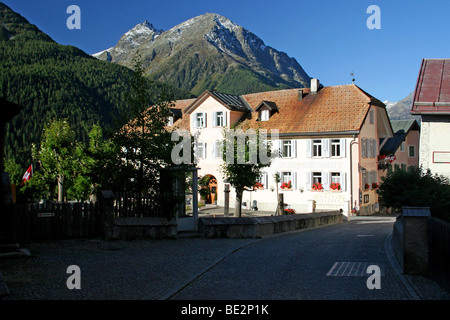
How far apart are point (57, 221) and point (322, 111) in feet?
95.5

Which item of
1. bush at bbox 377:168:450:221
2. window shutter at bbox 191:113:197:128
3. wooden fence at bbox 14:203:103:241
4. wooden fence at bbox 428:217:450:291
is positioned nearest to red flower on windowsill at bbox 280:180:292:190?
window shutter at bbox 191:113:197:128

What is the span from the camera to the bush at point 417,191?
582 inches

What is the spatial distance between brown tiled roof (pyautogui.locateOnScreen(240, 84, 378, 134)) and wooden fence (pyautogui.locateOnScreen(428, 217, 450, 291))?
28584mm

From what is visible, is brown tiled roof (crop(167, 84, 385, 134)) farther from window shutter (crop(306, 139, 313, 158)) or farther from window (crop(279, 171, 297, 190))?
window (crop(279, 171, 297, 190))

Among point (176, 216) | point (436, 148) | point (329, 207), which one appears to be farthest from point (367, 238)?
point (329, 207)

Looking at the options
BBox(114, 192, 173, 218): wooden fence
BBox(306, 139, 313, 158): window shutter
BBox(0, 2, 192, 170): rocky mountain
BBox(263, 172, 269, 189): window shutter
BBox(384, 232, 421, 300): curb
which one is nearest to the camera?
BBox(384, 232, 421, 300): curb

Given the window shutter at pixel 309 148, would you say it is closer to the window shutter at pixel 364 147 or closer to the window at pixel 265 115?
the window shutter at pixel 364 147

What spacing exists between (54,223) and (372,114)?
3176cm

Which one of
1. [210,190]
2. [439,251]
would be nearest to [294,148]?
[210,190]

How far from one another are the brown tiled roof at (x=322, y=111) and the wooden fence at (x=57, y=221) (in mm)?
23026

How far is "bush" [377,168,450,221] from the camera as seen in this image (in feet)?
48.5

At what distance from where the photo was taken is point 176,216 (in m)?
17.5

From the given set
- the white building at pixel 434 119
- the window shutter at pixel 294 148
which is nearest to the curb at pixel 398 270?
the white building at pixel 434 119
